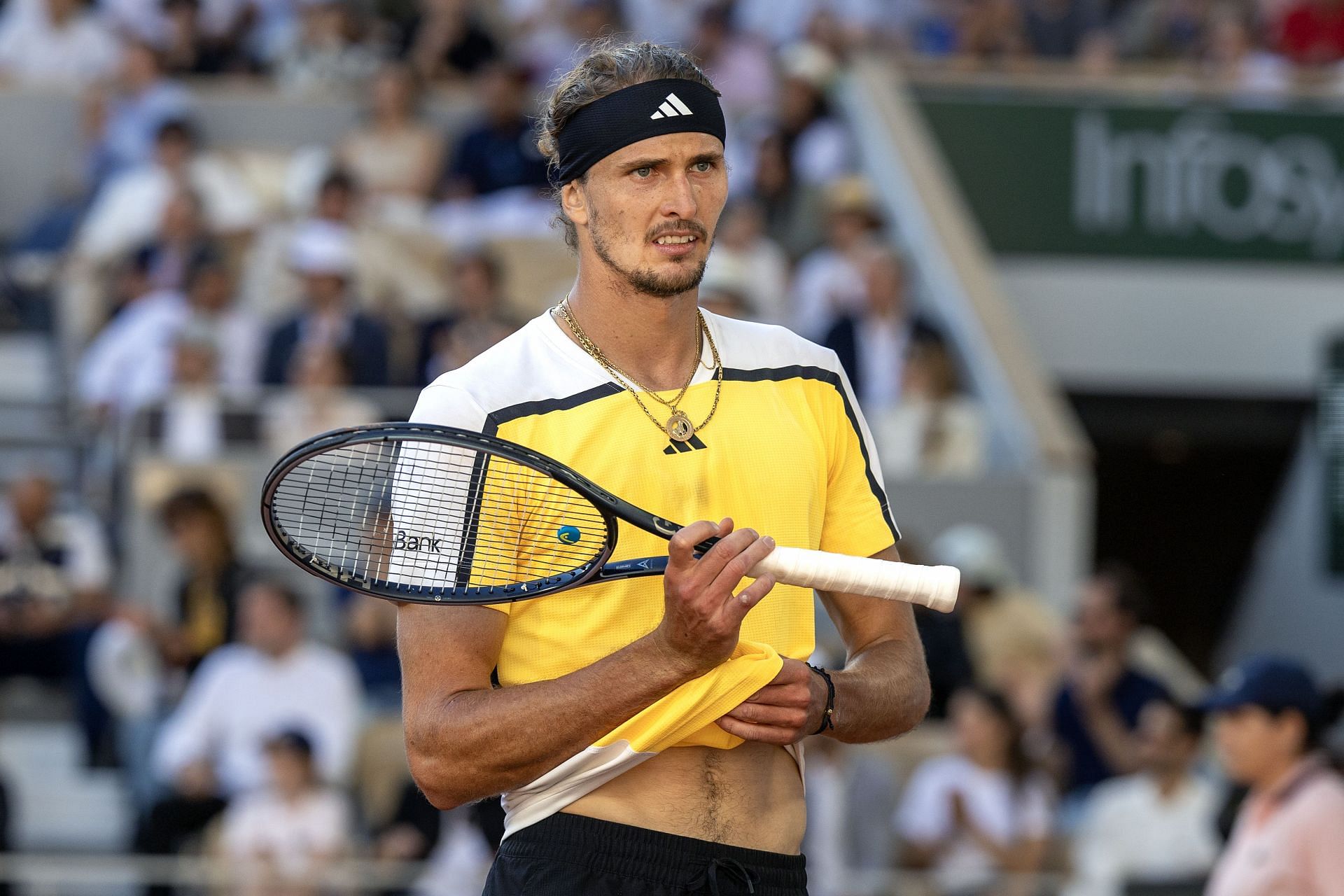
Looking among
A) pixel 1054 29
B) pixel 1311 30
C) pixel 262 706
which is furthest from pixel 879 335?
pixel 1311 30

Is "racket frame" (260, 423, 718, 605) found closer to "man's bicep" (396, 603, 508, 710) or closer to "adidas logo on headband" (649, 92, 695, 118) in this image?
"man's bicep" (396, 603, 508, 710)

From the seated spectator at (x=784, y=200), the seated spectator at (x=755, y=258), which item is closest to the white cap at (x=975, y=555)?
the seated spectator at (x=755, y=258)

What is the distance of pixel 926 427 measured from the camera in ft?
35.6

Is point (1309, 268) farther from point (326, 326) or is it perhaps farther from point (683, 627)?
point (683, 627)

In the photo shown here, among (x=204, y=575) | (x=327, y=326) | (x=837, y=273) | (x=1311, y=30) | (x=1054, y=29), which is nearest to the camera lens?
(x=204, y=575)

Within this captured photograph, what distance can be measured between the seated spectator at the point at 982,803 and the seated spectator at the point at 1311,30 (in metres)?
7.53

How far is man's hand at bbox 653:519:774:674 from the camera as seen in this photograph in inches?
109

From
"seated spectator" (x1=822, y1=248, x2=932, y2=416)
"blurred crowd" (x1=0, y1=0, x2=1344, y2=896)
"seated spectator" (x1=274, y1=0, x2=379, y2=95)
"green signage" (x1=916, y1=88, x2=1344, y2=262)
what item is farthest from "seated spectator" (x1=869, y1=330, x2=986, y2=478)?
"seated spectator" (x1=274, y1=0, x2=379, y2=95)

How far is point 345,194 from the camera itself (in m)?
11.9

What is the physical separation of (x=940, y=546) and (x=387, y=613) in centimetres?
273

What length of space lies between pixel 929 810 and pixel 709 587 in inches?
237

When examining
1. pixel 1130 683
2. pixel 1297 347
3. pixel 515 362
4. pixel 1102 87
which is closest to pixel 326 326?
pixel 1130 683

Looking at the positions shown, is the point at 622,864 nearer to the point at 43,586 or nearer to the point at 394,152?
the point at 43,586

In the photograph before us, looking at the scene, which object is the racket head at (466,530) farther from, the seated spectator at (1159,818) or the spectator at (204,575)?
the spectator at (204,575)
